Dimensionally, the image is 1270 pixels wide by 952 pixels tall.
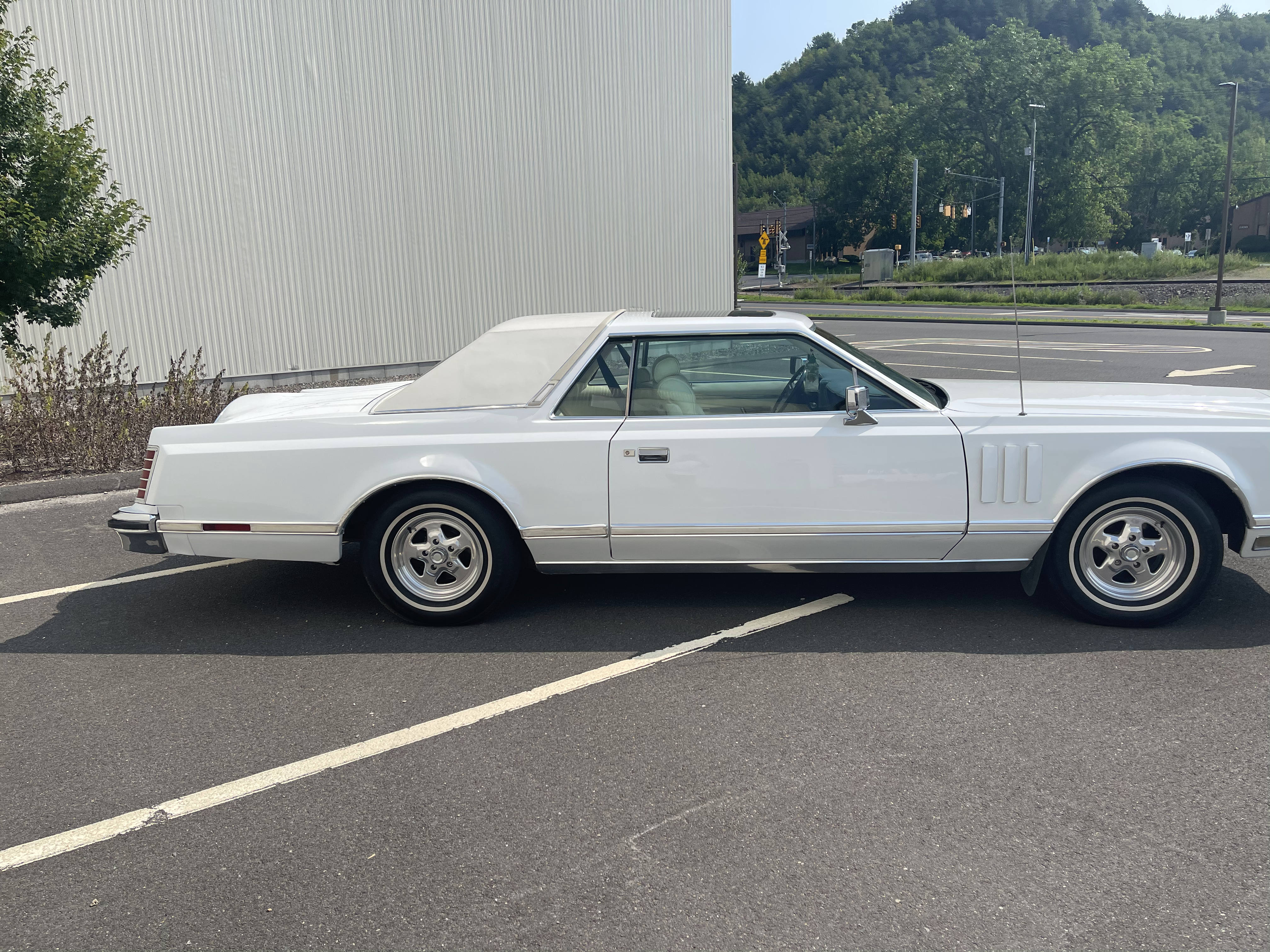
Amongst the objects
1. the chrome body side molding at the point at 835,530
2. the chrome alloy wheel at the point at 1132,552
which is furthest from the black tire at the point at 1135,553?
the chrome body side molding at the point at 835,530

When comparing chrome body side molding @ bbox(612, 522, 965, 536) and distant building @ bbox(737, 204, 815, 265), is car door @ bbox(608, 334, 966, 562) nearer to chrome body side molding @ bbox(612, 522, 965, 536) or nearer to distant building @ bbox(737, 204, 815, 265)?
chrome body side molding @ bbox(612, 522, 965, 536)

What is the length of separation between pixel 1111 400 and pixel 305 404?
4.11 meters

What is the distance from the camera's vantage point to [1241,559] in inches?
226

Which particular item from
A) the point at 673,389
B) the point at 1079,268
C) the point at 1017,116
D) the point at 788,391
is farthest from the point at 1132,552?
the point at 1017,116

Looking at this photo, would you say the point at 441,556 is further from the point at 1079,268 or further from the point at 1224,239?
the point at 1079,268

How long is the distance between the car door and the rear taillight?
87.3 inches

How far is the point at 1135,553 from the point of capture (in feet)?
14.7

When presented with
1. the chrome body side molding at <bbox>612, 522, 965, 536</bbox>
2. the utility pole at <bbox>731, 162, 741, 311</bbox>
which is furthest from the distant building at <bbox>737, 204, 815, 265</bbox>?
the chrome body side molding at <bbox>612, 522, 965, 536</bbox>

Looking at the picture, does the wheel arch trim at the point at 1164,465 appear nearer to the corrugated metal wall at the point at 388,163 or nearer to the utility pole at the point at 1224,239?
the corrugated metal wall at the point at 388,163

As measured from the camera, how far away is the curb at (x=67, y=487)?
7.75m

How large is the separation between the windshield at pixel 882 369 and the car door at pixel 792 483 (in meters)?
0.10

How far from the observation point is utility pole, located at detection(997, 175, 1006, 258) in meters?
81.6

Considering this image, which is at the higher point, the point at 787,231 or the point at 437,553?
the point at 787,231

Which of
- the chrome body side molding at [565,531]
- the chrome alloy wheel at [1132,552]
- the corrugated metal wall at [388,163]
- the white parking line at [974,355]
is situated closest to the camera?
the chrome alloy wheel at [1132,552]
